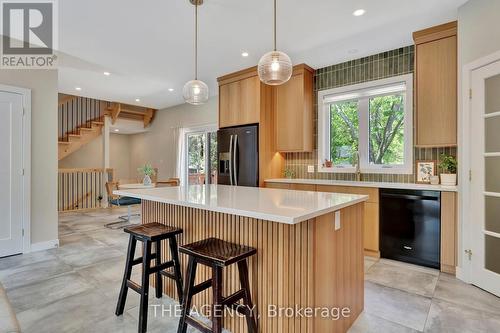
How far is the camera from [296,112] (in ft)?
14.0

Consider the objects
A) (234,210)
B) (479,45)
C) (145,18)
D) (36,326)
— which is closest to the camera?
(234,210)

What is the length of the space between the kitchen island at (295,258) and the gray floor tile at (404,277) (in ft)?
2.47

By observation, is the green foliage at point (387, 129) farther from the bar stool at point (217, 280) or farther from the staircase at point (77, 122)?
the staircase at point (77, 122)

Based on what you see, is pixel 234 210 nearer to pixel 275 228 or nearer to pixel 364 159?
pixel 275 228

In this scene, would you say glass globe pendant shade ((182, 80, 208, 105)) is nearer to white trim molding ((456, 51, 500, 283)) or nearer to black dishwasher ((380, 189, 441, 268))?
black dishwasher ((380, 189, 441, 268))

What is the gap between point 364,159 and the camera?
401cm

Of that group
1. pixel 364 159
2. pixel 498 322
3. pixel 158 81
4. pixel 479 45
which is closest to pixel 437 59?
pixel 479 45

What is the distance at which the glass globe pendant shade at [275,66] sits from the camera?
2.23 meters

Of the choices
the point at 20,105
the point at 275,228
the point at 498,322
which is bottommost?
the point at 498,322

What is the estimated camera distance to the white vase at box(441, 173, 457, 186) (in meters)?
3.03

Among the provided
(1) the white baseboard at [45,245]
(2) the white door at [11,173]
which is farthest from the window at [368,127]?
(2) the white door at [11,173]

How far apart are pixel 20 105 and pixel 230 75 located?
9.91 feet

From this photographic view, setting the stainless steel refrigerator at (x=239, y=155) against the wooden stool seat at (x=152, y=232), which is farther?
the stainless steel refrigerator at (x=239, y=155)

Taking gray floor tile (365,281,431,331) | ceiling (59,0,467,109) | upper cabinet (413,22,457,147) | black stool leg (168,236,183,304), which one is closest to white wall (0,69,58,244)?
ceiling (59,0,467,109)
